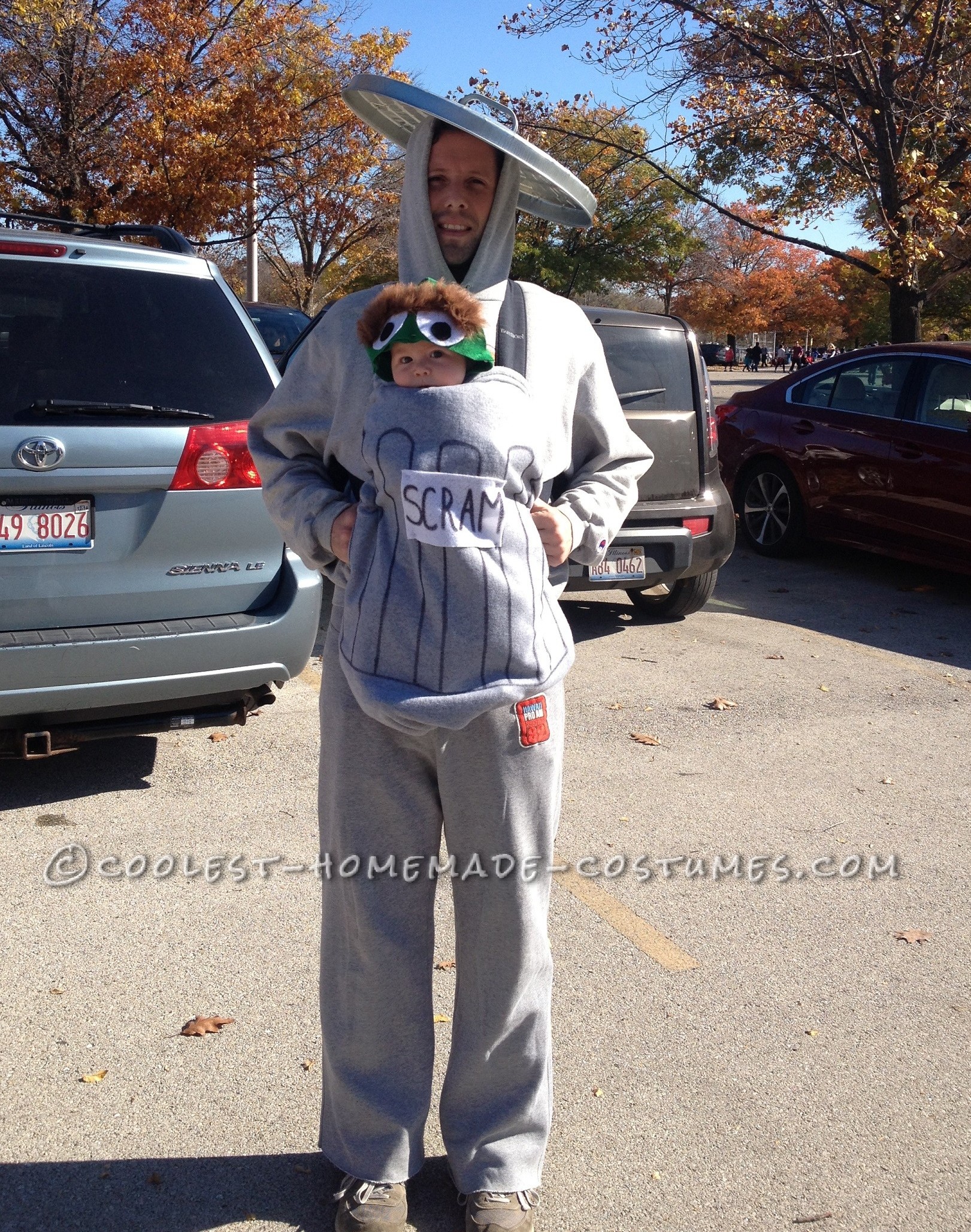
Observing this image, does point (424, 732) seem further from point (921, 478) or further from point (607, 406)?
point (921, 478)

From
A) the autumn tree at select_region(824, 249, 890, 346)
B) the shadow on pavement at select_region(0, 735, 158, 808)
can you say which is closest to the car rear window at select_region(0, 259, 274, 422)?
the shadow on pavement at select_region(0, 735, 158, 808)

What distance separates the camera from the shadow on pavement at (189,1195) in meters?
2.28

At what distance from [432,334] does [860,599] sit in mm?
6750

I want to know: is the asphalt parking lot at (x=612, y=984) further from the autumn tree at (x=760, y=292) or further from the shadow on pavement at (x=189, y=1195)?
the autumn tree at (x=760, y=292)

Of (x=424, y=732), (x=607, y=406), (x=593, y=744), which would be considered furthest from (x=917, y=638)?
(x=424, y=732)

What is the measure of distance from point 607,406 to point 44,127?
1482 cm

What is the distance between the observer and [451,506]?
1830 mm

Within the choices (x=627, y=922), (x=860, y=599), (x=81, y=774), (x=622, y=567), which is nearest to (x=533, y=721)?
(x=627, y=922)

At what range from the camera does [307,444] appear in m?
2.22

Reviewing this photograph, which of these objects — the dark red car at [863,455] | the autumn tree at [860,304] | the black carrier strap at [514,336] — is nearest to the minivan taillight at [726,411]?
the dark red car at [863,455]

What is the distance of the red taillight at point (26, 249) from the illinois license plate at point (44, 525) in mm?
957

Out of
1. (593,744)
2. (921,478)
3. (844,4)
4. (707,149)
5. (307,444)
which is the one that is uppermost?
(844,4)

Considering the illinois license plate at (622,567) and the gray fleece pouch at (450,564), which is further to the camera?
the illinois license plate at (622,567)

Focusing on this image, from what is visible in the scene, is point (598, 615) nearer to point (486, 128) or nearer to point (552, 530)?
point (552, 530)
